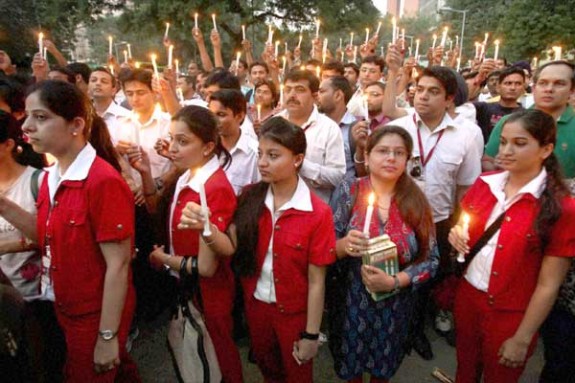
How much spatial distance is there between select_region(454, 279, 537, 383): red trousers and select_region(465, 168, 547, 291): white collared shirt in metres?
0.07

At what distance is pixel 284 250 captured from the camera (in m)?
2.34

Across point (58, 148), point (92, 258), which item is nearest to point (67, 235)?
point (92, 258)

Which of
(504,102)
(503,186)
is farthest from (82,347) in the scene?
(504,102)

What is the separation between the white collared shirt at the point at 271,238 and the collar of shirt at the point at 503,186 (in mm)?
1052

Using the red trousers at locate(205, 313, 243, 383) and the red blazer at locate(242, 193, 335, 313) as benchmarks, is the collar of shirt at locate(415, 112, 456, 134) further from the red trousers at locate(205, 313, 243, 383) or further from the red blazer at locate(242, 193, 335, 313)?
the red trousers at locate(205, 313, 243, 383)

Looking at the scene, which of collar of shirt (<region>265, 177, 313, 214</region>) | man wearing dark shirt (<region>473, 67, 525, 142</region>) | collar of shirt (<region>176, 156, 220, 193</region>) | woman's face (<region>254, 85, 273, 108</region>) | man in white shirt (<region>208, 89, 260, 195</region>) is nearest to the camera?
collar of shirt (<region>265, 177, 313, 214</region>)

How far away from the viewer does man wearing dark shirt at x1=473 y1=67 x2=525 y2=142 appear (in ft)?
15.2

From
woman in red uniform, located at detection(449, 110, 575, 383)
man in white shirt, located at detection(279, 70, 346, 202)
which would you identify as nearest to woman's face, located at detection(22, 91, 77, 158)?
man in white shirt, located at detection(279, 70, 346, 202)

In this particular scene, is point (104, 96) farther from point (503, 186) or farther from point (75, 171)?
point (503, 186)

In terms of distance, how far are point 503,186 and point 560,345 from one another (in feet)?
3.44

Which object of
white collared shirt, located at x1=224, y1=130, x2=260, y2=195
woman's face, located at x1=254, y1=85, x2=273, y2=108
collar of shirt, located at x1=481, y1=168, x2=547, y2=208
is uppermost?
woman's face, located at x1=254, y1=85, x2=273, y2=108

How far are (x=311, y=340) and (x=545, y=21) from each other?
3341cm

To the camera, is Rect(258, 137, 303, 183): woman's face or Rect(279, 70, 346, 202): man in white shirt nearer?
Rect(258, 137, 303, 183): woman's face

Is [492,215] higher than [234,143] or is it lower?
lower
